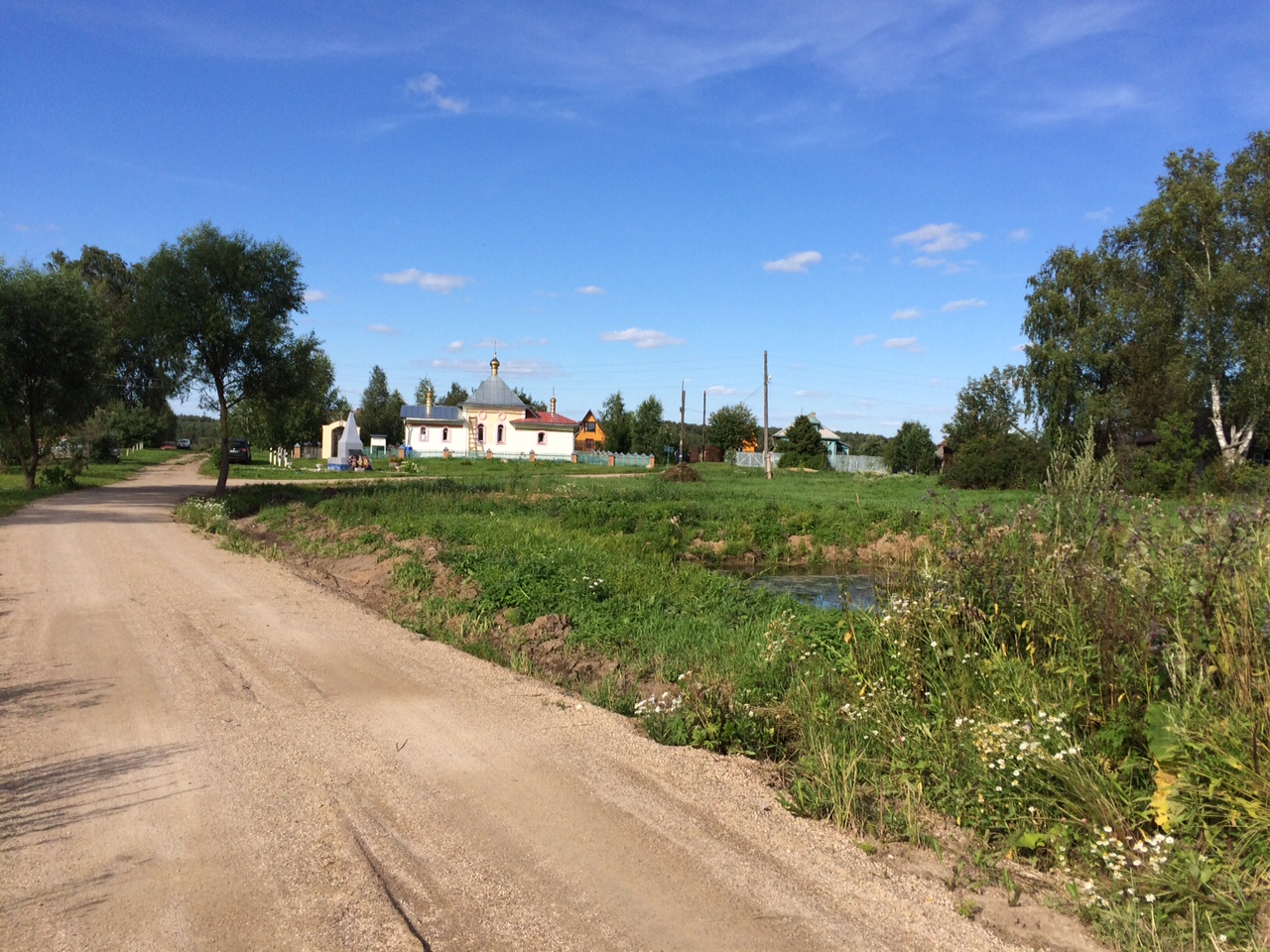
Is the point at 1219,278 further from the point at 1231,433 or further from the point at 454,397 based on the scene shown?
the point at 454,397

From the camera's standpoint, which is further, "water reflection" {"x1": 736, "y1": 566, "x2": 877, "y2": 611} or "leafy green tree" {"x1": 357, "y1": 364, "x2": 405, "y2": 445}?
"leafy green tree" {"x1": 357, "y1": 364, "x2": 405, "y2": 445}

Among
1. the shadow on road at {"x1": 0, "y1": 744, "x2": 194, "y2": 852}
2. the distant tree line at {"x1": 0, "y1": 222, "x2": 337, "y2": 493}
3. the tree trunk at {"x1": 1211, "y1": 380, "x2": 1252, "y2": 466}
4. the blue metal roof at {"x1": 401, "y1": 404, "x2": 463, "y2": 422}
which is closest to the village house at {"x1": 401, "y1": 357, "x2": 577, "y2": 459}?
the blue metal roof at {"x1": 401, "y1": 404, "x2": 463, "y2": 422}

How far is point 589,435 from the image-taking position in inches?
4429

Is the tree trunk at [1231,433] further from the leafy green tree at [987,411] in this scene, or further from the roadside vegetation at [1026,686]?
the roadside vegetation at [1026,686]

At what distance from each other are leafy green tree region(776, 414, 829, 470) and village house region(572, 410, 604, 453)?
101ft

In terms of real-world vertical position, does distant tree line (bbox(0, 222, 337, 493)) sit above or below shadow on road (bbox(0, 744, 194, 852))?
above

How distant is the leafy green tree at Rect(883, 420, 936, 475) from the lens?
2953 inches

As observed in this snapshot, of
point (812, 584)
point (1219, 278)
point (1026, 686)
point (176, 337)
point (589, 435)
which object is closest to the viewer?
point (1026, 686)

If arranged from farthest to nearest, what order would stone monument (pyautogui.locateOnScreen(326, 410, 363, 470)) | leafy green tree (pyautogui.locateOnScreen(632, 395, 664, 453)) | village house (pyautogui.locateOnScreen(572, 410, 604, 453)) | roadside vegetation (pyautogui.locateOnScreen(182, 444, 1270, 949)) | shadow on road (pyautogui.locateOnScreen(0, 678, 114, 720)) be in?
1. village house (pyautogui.locateOnScreen(572, 410, 604, 453))
2. leafy green tree (pyautogui.locateOnScreen(632, 395, 664, 453))
3. stone monument (pyautogui.locateOnScreen(326, 410, 363, 470))
4. shadow on road (pyautogui.locateOnScreen(0, 678, 114, 720))
5. roadside vegetation (pyautogui.locateOnScreen(182, 444, 1270, 949))

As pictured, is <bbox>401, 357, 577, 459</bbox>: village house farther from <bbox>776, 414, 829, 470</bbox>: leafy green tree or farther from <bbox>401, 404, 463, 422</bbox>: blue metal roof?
<bbox>776, 414, 829, 470</bbox>: leafy green tree

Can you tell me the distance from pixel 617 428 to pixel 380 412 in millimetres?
28505

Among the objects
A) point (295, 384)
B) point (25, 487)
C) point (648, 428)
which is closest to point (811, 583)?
point (295, 384)

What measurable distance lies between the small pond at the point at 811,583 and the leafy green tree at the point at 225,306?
16.2 m

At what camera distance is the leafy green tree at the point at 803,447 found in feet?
241
